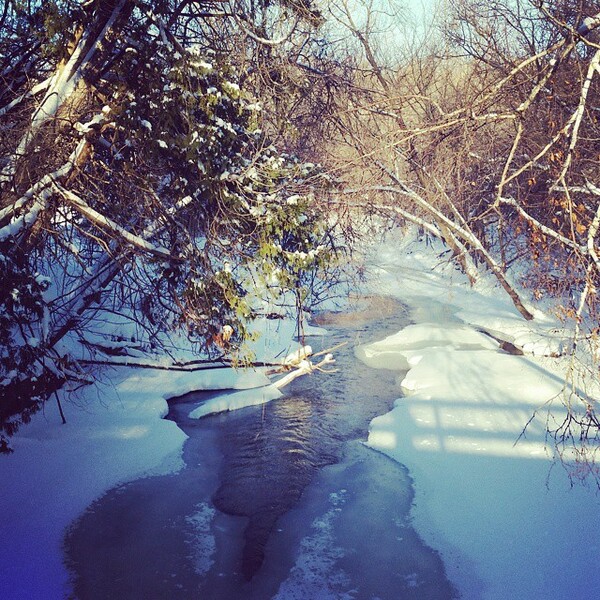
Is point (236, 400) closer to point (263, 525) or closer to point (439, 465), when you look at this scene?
point (263, 525)

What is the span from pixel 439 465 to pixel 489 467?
60 cm

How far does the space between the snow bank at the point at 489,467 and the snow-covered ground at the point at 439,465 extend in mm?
18

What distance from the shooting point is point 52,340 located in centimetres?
713

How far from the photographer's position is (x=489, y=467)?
6.71m

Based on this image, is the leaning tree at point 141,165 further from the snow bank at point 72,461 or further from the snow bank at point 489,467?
the snow bank at point 489,467

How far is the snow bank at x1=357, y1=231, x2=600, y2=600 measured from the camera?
4.98m

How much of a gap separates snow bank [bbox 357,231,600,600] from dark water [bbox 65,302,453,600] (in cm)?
33

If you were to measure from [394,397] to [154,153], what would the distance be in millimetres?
5769

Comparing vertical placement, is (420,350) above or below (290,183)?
below

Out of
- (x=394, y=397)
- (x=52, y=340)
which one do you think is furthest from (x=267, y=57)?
(x=394, y=397)

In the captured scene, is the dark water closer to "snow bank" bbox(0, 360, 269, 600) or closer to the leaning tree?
"snow bank" bbox(0, 360, 269, 600)

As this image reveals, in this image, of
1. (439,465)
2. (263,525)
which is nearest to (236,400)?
(263,525)

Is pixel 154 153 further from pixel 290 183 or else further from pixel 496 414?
pixel 496 414

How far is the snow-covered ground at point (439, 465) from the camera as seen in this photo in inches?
196
